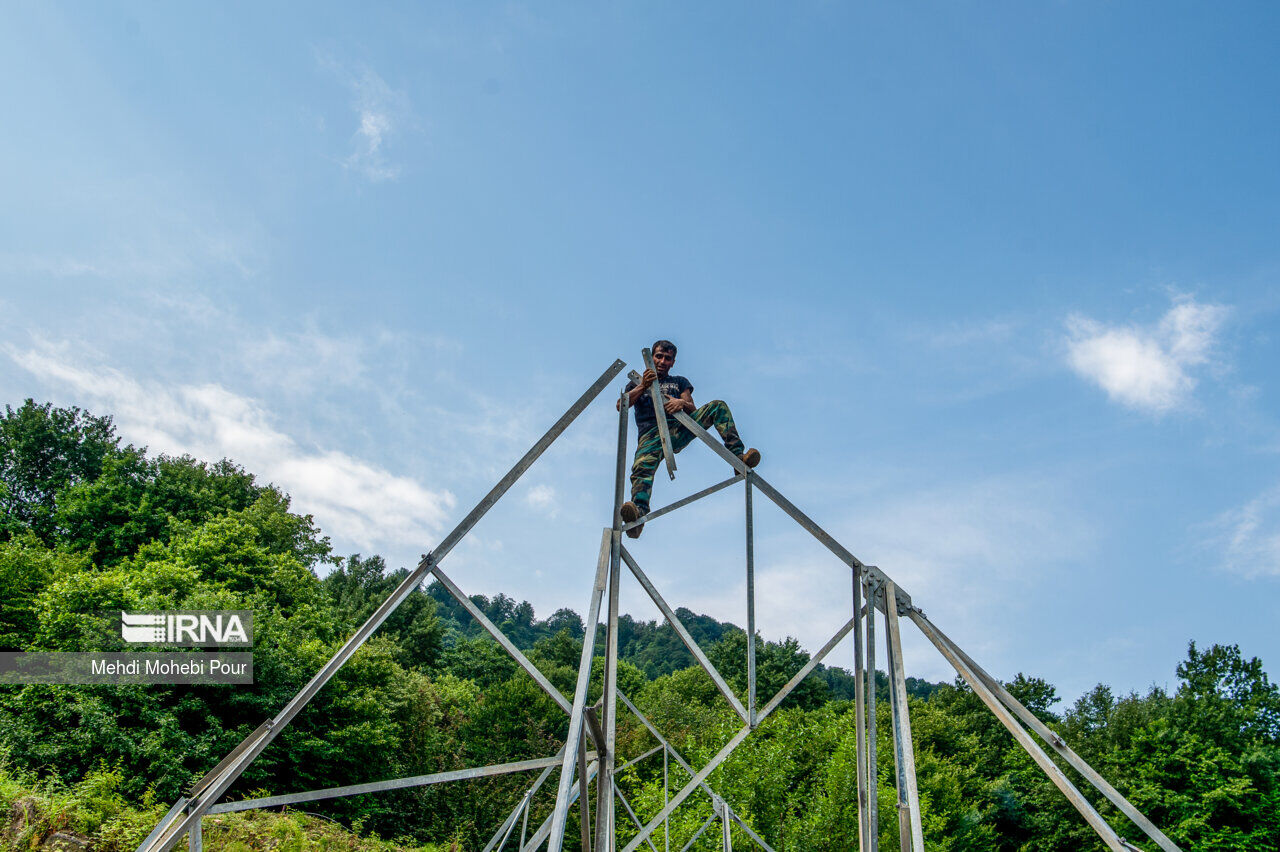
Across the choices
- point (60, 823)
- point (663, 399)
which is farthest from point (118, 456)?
point (663, 399)

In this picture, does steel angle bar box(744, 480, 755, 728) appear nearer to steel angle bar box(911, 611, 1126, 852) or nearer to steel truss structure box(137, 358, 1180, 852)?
steel truss structure box(137, 358, 1180, 852)

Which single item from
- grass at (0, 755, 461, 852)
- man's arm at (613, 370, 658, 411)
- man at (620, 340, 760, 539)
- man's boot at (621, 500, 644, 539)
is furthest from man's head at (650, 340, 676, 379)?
grass at (0, 755, 461, 852)

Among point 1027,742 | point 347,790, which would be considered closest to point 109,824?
point 347,790

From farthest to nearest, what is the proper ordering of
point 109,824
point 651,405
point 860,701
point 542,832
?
point 109,824
point 651,405
point 542,832
point 860,701

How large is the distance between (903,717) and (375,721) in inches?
988

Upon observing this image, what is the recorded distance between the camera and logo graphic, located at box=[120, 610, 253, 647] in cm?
2264

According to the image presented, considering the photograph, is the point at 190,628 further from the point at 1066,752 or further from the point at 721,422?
the point at 1066,752

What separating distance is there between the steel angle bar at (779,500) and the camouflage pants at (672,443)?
158mm

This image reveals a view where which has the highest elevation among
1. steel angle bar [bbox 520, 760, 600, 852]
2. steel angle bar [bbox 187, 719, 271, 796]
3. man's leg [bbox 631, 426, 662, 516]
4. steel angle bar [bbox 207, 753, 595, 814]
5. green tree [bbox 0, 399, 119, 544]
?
green tree [bbox 0, 399, 119, 544]

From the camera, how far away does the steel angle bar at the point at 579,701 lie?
5527 mm

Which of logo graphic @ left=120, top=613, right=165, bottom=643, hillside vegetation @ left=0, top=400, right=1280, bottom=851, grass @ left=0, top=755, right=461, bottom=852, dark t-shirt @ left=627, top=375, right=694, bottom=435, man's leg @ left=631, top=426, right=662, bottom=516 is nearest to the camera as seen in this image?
man's leg @ left=631, top=426, right=662, bottom=516

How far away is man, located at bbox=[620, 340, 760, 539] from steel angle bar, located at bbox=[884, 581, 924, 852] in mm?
1977

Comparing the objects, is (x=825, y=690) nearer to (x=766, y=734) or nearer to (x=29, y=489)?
(x=766, y=734)

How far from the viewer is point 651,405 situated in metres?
8.96
